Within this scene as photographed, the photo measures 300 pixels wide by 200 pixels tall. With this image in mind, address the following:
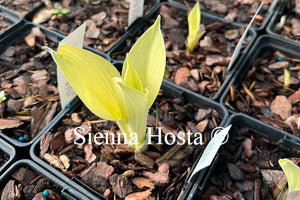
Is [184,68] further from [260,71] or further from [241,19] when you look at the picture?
[241,19]

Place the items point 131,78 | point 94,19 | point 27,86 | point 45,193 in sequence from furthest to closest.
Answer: point 94,19 → point 27,86 → point 45,193 → point 131,78

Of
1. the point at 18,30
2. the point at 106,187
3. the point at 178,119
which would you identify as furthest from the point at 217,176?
the point at 18,30

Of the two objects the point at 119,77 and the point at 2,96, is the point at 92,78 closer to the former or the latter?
the point at 119,77

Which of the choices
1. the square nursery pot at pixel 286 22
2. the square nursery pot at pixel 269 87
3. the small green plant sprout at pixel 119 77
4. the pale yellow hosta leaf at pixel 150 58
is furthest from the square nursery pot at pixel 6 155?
the square nursery pot at pixel 286 22

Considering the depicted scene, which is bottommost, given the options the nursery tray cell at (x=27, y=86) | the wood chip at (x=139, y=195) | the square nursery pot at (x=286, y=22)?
the wood chip at (x=139, y=195)

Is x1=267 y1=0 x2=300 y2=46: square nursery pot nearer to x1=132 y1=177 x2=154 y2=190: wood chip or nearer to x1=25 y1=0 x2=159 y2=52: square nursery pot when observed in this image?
x1=25 y1=0 x2=159 y2=52: square nursery pot

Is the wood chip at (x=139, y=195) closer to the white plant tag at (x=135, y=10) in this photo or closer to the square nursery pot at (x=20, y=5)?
the white plant tag at (x=135, y=10)

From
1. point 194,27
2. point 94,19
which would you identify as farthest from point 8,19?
point 194,27
